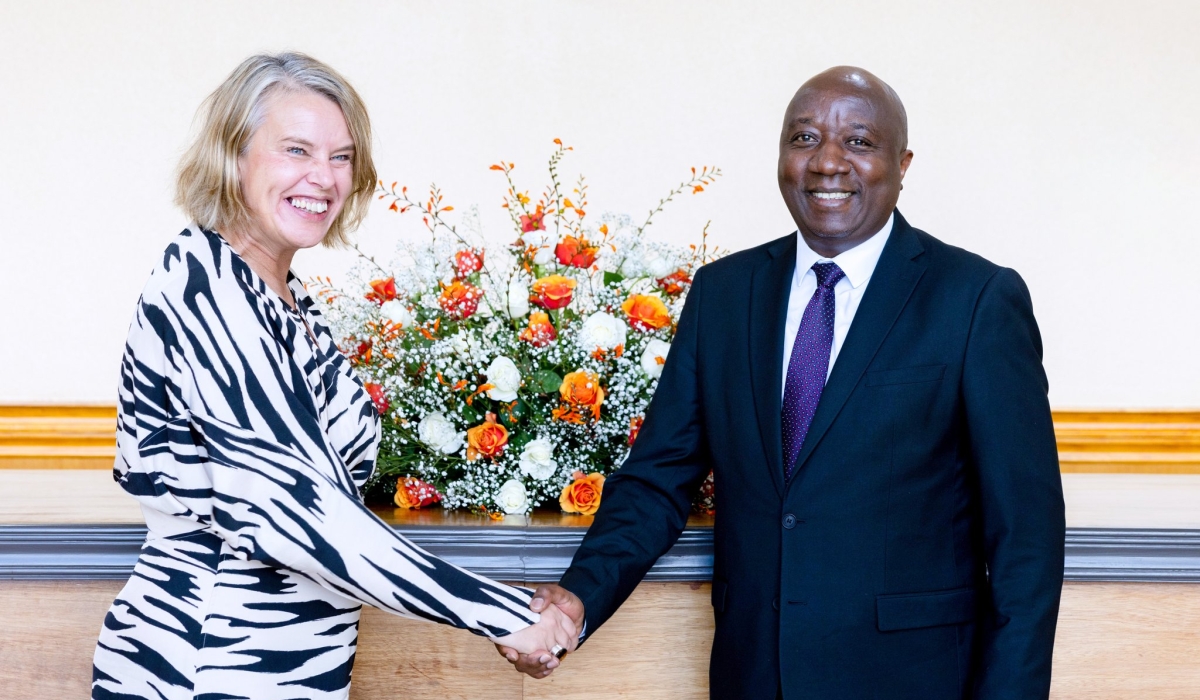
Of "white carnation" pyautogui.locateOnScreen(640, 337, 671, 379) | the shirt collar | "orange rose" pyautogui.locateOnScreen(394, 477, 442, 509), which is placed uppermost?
the shirt collar

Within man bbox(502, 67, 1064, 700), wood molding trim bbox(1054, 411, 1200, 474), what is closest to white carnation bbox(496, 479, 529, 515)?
man bbox(502, 67, 1064, 700)

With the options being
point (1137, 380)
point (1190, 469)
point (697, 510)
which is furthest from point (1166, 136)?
point (697, 510)

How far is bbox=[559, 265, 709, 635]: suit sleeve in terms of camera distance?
1959mm

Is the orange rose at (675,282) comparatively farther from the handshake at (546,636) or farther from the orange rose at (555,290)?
the handshake at (546,636)

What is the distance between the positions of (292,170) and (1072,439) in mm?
3583

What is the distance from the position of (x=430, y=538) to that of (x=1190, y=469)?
3.53 metres

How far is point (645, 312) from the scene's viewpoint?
7.41 feet

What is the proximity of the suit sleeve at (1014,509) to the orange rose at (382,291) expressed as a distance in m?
1.25

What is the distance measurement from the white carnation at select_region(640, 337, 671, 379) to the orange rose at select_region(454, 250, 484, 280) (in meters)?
0.42

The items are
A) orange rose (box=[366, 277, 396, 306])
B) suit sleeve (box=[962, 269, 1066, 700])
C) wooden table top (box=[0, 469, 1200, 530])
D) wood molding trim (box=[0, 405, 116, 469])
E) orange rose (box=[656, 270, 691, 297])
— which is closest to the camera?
suit sleeve (box=[962, 269, 1066, 700])

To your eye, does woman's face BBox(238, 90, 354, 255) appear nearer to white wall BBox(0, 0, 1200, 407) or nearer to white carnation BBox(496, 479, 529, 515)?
white carnation BBox(496, 479, 529, 515)

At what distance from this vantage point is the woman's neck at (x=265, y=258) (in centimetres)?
177

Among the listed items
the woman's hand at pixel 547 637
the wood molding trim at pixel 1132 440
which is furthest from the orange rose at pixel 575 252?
the wood molding trim at pixel 1132 440

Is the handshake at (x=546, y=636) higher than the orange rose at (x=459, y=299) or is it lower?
lower
